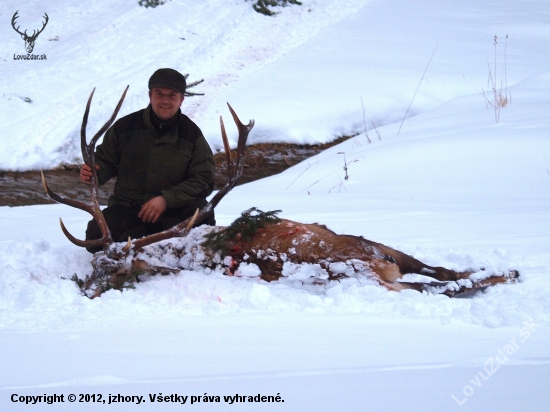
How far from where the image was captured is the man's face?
4207 mm

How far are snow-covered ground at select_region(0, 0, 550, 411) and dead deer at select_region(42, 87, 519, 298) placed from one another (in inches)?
5.3

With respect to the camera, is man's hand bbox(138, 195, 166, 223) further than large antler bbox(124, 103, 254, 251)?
Yes

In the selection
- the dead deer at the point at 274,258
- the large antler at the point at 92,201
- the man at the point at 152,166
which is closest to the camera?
the dead deer at the point at 274,258

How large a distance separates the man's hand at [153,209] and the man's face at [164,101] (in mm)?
542

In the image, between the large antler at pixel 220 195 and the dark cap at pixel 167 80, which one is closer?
the large antler at pixel 220 195

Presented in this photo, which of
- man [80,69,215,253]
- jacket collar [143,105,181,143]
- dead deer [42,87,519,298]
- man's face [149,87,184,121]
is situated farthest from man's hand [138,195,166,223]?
man's face [149,87,184,121]

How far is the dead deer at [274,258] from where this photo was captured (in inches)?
143

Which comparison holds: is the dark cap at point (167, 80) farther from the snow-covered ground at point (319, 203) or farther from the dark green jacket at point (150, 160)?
the snow-covered ground at point (319, 203)

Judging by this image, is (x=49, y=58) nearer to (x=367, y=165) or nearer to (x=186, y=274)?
(x=367, y=165)

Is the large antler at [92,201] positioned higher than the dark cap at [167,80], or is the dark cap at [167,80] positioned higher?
the dark cap at [167,80]

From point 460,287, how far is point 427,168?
347 cm

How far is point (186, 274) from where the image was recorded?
148 inches

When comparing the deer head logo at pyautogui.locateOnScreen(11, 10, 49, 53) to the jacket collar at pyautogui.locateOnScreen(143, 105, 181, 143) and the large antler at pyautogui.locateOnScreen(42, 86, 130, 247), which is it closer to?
the jacket collar at pyautogui.locateOnScreen(143, 105, 181, 143)

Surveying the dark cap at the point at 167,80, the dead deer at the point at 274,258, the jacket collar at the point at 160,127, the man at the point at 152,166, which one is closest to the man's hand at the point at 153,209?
the man at the point at 152,166
